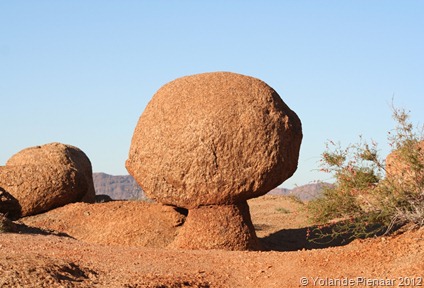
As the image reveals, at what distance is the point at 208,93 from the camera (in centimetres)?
1136

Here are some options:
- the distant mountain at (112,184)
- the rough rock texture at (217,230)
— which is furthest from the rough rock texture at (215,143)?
the distant mountain at (112,184)

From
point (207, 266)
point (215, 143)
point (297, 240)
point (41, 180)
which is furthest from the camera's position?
point (41, 180)

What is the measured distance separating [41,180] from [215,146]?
6.85m

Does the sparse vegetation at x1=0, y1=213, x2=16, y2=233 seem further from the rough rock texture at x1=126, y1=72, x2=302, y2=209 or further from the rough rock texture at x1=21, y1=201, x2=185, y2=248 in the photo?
the rough rock texture at x1=126, y1=72, x2=302, y2=209

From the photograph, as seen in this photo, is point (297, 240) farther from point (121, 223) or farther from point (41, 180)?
point (41, 180)

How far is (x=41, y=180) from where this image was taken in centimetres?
1596

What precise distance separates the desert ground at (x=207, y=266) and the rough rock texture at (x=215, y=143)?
1606 mm

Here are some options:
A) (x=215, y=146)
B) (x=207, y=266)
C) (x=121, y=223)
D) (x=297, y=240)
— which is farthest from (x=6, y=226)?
(x=297, y=240)

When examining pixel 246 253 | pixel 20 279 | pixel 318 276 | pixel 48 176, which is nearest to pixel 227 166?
pixel 246 253

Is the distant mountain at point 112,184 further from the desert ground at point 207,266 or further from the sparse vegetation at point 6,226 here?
the desert ground at point 207,266

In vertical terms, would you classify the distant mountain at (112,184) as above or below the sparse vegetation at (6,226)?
below

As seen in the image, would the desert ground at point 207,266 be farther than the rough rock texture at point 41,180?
No

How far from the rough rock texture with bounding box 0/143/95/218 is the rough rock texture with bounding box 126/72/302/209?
5.00 meters

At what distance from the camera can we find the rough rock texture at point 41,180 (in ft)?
51.9
